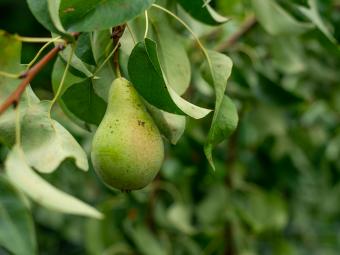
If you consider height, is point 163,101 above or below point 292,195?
above

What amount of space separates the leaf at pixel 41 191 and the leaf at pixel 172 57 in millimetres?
306

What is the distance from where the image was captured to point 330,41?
1177mm

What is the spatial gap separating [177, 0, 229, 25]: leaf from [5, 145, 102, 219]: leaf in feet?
1.34

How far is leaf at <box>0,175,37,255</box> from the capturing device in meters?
0.63

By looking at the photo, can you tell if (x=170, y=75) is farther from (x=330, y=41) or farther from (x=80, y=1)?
(x=330, y=41)

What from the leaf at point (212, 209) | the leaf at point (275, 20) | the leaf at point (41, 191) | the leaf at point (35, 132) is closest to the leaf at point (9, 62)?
the leaf at point (35, 132)

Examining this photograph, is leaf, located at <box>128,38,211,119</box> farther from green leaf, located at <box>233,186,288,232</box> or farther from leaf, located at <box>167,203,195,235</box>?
green leaf, located at <box>233,186,288,232</box>

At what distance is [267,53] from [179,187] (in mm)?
390

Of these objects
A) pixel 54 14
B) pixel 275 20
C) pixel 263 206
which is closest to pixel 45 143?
pixel 54 14

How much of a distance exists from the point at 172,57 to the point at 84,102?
131mm

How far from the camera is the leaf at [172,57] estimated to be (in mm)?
927

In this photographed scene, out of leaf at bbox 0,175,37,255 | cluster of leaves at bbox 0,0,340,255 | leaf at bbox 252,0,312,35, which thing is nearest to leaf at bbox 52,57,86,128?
cluster of leaves at bbox 0,0,340,255

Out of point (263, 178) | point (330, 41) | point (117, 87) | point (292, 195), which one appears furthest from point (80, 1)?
point (292, 195)

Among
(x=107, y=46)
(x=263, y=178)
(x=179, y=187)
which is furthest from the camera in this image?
(x=263, y=178)
